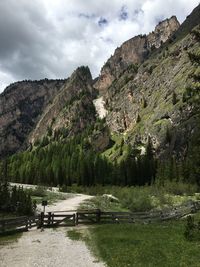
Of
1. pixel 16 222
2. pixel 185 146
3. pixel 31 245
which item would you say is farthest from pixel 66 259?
pixel 185 146

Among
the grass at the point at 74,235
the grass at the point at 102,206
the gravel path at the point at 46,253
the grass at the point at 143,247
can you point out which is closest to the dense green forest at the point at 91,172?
the grass at the point at 102,206

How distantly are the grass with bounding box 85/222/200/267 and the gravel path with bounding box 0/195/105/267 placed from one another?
3.82ft

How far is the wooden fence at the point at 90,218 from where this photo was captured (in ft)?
126

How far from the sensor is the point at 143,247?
28.4m

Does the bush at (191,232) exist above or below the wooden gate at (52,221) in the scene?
below

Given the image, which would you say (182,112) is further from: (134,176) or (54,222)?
(54,222)

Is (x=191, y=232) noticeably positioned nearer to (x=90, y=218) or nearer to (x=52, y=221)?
(x=90, y=218)

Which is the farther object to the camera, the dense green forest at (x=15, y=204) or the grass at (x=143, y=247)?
the dense green forest at (x=15, y=204)

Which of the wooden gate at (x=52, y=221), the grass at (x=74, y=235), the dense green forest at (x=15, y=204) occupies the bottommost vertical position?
the grass at (x=74, y=235)

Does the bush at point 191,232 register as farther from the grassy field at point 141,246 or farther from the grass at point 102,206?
the grass at point 102,206

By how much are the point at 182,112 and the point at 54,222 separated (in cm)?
14929

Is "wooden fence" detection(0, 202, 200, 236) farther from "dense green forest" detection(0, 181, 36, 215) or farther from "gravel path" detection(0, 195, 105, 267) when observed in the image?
"dense green forest" detection(0, 181, 36, 215)

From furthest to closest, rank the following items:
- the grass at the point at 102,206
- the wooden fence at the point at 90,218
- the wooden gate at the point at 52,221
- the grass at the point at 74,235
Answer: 1. the grass at the point at 102,206
2. the wooden gate at the point at 52,221
3. the wooden fence at the point at 90,218
4. the grass at the point at 74,235

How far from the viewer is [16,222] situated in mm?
37375
